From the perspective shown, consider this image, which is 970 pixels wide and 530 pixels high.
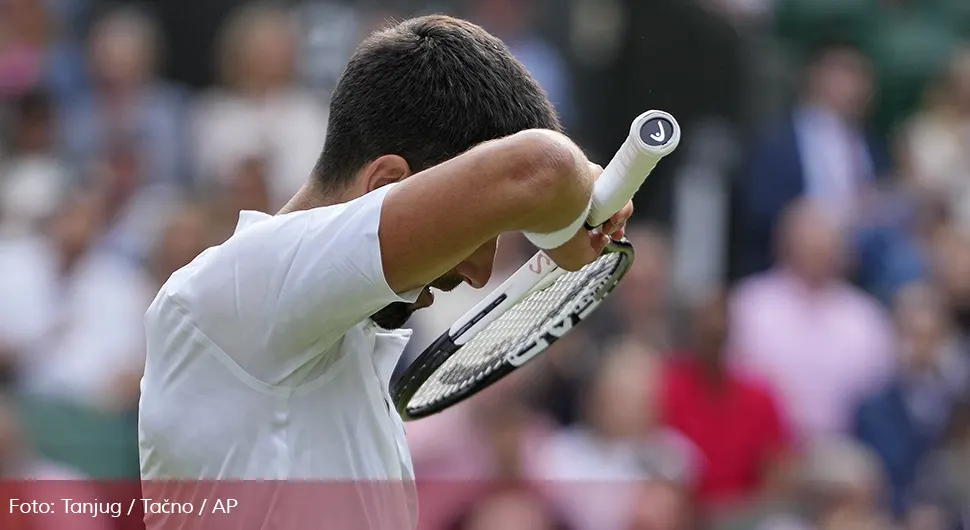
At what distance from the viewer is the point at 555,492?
5.45 metres

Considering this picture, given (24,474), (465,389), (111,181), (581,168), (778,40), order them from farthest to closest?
(778,40) → (111,181) → (24,474) → (465,389) → (581,168)

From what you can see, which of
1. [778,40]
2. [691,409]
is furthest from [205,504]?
[778,40]

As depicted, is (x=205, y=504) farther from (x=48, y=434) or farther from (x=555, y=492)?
(x=48, y=434)

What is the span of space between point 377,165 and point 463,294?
3800 millimetres

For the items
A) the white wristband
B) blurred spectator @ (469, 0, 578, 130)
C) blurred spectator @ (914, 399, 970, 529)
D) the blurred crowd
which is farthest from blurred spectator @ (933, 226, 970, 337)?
the white wristband

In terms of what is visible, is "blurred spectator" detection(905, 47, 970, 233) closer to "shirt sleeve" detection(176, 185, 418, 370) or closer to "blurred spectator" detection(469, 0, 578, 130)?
"blurred spectator" detection(469, 0, 578, 130)

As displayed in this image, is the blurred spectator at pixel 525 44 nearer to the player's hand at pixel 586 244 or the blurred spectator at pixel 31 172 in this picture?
the blurred spectator at pixel 31 172

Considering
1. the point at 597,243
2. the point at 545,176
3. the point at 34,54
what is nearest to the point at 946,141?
the point at 34,54

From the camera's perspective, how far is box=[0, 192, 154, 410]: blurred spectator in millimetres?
6148

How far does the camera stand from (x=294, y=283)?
217 cm

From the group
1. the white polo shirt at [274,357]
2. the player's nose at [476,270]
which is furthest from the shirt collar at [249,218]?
the player's nose at [476,270]

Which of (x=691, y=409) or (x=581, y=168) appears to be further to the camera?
(x=691, y=409)

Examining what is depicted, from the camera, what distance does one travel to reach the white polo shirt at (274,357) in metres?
2.17

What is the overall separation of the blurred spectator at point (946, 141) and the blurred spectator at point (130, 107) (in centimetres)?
376
